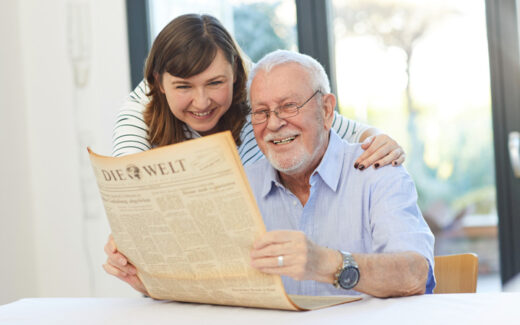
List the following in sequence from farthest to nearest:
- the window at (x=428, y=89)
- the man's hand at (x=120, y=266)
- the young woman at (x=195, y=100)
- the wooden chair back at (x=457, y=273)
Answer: the window at (x=428, y=89), the young woman at (x=195, y=100), the wooden chair back at (x=457, y=273), the man's hand at (x=120, y=266)

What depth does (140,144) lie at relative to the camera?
1.90m

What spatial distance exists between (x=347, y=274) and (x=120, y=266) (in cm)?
54

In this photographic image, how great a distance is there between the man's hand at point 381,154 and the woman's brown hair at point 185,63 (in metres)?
0.47

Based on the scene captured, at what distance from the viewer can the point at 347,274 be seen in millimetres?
1212

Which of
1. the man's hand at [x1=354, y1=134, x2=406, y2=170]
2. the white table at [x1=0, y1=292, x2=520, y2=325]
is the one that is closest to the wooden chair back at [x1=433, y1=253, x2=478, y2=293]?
the man's hand at [x1=354, y1=134, x2=406, y2=170]

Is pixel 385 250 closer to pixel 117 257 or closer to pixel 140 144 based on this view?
pixel 117 257

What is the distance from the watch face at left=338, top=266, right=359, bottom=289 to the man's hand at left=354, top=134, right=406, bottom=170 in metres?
0.46

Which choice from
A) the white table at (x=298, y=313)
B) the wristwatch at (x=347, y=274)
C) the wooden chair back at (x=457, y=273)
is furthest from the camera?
the wooden chair back at (x=457, y=273)

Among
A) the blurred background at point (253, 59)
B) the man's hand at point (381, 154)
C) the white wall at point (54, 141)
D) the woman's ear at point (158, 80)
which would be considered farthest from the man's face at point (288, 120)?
the white wall at point (54, 141)

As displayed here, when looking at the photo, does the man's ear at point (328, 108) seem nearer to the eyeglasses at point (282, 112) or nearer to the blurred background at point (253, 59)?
the eyeglasses at point (282, 112)

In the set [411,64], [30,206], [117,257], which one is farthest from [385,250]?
[30,206]

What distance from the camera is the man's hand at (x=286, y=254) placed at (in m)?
1.12

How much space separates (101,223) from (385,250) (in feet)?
7.72

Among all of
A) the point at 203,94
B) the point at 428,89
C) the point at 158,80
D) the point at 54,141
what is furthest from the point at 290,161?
the point at 54,141
